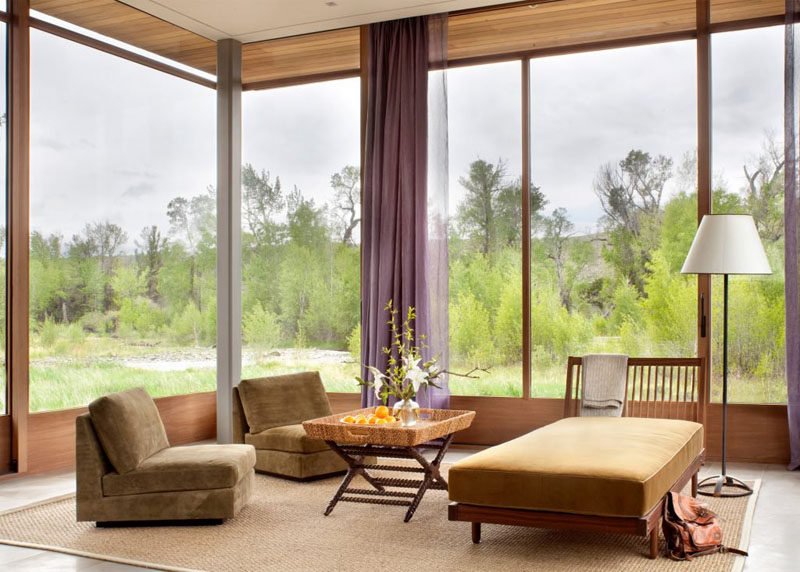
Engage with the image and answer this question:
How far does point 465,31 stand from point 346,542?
158 inches

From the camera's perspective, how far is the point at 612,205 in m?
6.05

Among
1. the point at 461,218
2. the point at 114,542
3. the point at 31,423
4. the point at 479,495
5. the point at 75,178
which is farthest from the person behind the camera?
the point at 461,218

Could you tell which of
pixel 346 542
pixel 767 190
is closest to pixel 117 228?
pixel 346 542

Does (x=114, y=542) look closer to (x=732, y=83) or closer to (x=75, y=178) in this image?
(x=75, y=178)

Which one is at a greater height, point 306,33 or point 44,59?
point 306,33

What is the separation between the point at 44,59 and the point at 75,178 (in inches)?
31.0

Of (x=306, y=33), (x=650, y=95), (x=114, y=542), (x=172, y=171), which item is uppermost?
(x=306, y=33)

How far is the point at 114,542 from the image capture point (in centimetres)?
392

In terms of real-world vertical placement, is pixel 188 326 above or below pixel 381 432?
above

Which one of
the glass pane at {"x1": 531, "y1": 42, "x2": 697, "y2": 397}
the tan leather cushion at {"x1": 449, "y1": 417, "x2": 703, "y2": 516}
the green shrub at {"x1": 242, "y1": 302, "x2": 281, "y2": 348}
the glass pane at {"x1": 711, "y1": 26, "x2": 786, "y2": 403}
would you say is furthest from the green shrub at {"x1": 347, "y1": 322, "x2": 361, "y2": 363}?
the tan leather cushion at {"x1": 449, "y1": 417, "x2": 703, "y2": 516}

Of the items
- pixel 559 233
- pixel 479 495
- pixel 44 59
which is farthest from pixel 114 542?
pixel 559 233

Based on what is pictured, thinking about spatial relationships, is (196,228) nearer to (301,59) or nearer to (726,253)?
(301,59)

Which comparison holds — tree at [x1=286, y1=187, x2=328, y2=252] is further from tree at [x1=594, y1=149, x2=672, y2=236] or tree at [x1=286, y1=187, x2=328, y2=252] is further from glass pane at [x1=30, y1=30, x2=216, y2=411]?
tree at [x1=594, y1=149, x2=672, y2=236]

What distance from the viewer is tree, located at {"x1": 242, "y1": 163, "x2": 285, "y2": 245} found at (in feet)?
23.1
